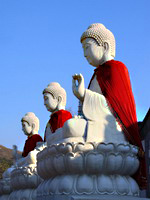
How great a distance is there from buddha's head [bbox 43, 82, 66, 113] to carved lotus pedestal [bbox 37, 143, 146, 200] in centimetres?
271

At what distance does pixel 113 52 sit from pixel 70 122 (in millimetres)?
1523

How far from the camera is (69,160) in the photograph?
182 inches

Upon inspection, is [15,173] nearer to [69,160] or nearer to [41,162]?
[41,162]

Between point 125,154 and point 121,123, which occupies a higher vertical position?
point 121,123

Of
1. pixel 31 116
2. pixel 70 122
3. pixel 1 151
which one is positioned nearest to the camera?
pixel 70 122

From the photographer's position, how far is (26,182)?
656cm

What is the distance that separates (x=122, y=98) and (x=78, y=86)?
2.13ft

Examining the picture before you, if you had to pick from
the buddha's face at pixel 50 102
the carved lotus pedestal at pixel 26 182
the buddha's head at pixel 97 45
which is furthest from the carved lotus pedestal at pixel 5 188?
the buddha's head at pixel 97 45

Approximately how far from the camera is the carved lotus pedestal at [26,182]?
648 cm

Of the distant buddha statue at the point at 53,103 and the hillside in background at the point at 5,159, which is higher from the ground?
the hillside in background at the point at 5,159

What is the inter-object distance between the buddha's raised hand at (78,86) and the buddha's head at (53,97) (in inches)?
91.9

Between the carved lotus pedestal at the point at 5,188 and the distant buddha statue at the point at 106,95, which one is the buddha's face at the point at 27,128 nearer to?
the carved lotus pedestal at the point at 5,188

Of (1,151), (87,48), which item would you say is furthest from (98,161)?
(1,151)

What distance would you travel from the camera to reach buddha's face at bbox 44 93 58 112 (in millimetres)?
7480
